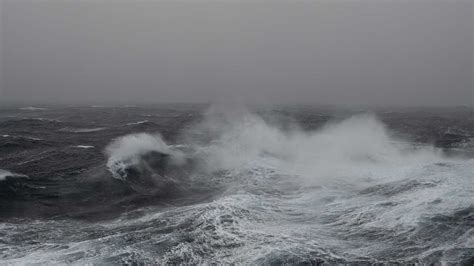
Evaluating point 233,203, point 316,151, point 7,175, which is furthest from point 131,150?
point 233,203

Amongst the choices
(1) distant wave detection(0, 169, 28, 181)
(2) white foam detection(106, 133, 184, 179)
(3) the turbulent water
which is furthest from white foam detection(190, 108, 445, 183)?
(1) distant wave detection(0, 169, 28, 181)

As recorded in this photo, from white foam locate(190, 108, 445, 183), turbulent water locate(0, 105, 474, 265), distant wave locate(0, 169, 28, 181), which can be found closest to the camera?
turbulent water locate(0, 105, 474, 265)

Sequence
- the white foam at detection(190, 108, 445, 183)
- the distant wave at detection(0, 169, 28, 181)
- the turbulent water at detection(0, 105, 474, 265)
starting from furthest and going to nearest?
the white foam at detection(190, 108, 445, 183), the distant wave at detection(0, 169, 28, 181), the turbulent water at detection(0, 105, 474, 265)

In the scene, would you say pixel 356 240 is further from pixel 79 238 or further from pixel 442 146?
pixel 442 146

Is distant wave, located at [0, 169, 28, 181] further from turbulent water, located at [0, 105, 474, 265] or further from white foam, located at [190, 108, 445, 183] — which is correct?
white foam, located at [190, 108, 445, 183]

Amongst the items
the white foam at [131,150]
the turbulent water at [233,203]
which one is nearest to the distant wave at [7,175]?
the turbulent water at [233,203]

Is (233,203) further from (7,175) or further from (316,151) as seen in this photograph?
(316,151)

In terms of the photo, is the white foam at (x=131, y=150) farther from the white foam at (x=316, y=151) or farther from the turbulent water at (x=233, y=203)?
the white foam at (x=316, y=151)

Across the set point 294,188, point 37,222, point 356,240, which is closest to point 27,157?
point 37,222

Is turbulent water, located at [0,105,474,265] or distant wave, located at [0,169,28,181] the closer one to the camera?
turbulent water, located at [0,105,474,265]

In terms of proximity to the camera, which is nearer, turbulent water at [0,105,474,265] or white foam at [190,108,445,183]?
turbulent water at [0,105,474,265]
